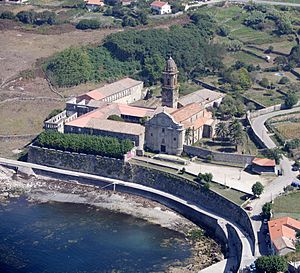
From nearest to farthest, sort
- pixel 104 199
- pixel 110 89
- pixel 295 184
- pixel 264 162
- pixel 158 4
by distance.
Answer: pixel 295 184 → pixel 264 162 → pixel 104 199 → pixel 110 89 → pixel 158 4

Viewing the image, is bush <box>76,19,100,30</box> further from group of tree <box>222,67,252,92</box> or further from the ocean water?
the ocean water

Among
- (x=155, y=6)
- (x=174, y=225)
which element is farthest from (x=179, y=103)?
(x=155, y=6)

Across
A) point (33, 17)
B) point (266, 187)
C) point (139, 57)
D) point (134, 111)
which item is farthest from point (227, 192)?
point (33, 17)

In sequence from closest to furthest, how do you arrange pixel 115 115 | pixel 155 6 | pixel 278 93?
1. pixel 115 115
2. pixel 278 93
3. pixel 155 6

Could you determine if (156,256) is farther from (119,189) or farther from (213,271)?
(119,189)

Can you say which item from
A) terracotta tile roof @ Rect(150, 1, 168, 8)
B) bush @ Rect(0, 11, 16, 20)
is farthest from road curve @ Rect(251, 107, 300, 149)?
bush @ Rect(0, 11, 16, 20)

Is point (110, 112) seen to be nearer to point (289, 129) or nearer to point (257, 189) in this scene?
point (289, 129)

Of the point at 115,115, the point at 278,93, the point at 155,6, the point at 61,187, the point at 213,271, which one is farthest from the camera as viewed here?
the point at 155,6
